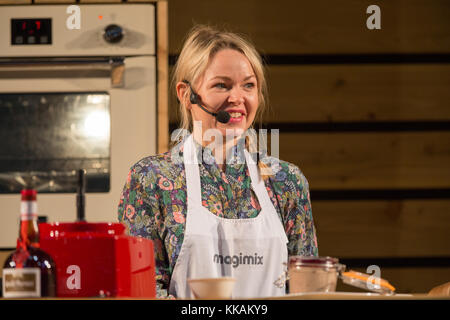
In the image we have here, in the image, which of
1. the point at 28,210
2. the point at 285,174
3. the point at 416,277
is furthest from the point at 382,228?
the point at 28,210

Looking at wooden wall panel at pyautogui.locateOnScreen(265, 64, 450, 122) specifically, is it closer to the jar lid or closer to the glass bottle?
the jar lid

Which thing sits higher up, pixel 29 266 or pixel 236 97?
pixel 236 97

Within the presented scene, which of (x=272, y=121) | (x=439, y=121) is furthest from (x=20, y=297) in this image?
(x=439, y=121)

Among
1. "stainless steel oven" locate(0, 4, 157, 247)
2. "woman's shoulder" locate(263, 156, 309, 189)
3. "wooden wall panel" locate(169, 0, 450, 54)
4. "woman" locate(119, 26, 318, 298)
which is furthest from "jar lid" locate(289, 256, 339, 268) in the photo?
"wooden wall panel" locate(169, 0, 450, 54)

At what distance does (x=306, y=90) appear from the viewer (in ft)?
9.71

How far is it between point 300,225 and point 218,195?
0.26 metres

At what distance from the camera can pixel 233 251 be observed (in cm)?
199

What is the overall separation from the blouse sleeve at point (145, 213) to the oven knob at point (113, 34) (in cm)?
73

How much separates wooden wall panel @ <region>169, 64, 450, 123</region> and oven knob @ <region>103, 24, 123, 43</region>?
687 millimetres

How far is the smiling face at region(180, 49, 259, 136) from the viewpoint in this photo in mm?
2072

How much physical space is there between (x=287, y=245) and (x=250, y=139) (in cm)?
39

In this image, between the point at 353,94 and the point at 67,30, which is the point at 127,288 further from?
the point at 353,94

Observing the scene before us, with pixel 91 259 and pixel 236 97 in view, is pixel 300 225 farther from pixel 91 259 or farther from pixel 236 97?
pixel 91 259

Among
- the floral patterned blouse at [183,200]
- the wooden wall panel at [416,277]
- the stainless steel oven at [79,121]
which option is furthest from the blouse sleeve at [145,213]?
the wooden wall panel at [416,277]
